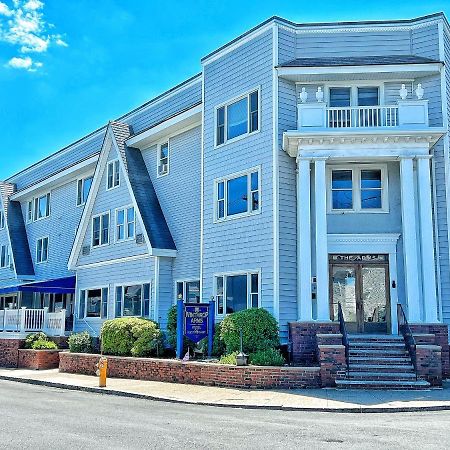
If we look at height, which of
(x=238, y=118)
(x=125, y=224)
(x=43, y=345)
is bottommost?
(x=43, y=345)

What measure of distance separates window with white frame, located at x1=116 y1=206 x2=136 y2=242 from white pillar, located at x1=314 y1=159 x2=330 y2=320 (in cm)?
1011

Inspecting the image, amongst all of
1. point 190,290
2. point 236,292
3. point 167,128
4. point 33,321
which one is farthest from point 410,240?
point 33,321

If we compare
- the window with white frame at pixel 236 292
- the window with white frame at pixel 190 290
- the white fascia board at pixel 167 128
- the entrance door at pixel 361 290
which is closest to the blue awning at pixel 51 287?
the white fascia board at pixel 167 128

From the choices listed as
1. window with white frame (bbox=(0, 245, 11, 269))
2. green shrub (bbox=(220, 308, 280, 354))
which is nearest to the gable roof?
green shrub (bbox=(220, 308, 280, 354))

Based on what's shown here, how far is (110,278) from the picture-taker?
28.1 m

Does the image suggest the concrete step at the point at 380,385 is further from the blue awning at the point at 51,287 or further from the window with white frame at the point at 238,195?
the blue awning at the point at 51,287

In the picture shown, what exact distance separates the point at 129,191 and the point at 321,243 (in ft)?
35.6

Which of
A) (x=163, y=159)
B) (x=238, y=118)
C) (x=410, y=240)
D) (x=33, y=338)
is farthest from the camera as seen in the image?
(x=163, y=159)

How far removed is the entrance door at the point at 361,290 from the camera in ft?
66.9

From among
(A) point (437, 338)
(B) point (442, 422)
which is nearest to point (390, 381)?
(A) point (437, 338)

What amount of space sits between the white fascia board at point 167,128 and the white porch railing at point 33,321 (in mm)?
8281

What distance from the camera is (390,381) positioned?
16.0 metres

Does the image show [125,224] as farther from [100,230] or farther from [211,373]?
[211,373]

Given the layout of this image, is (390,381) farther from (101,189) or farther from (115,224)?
(101,189)
